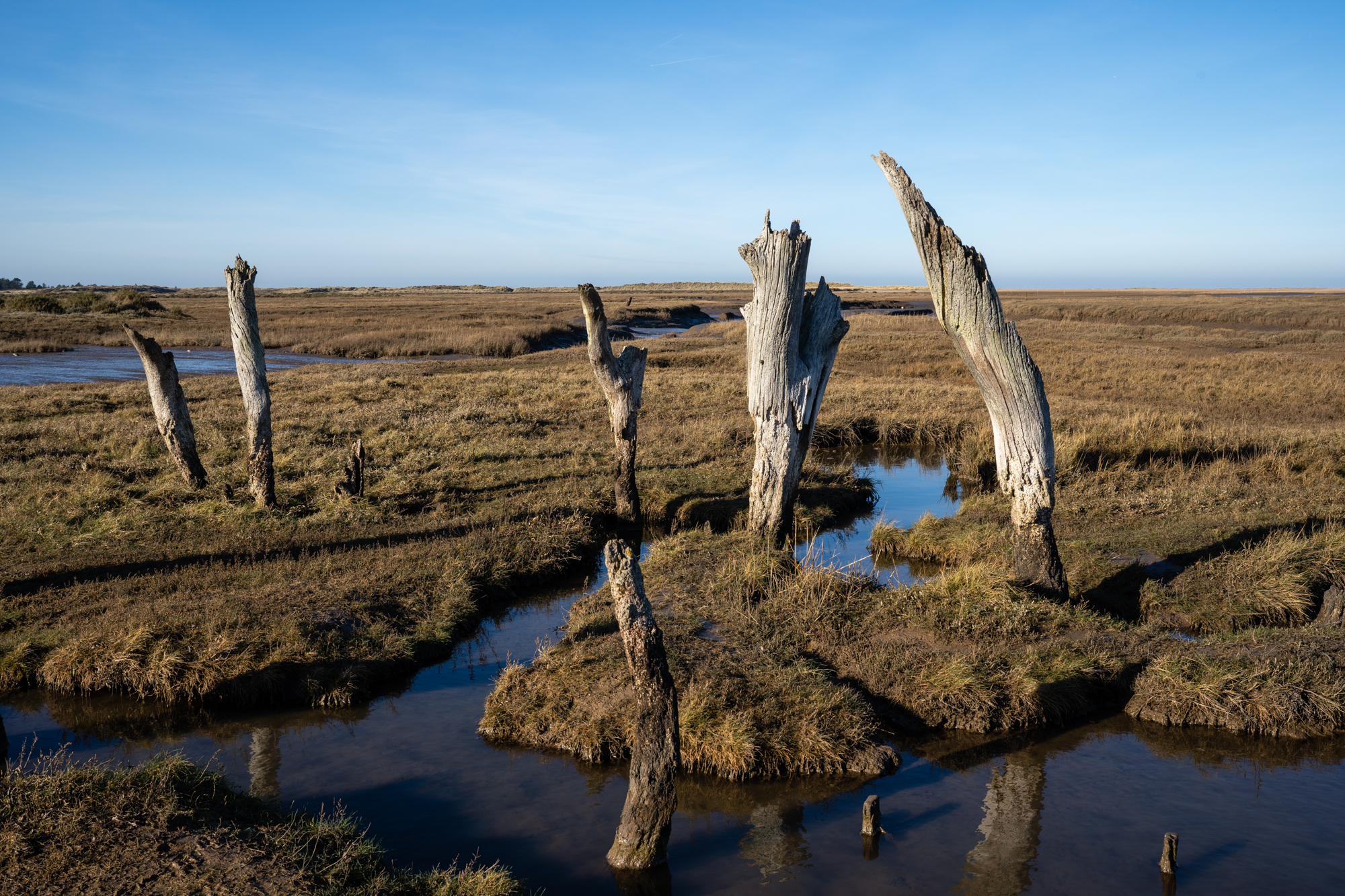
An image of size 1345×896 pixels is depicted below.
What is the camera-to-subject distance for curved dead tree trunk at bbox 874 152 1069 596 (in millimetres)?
9492

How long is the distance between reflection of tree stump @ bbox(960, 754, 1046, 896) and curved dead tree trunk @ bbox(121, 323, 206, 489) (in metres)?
14.6

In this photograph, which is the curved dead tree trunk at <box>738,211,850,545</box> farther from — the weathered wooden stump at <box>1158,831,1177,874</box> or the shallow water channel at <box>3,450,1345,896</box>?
the weathered wooden stump at <box>1158,831,1177,874</box>

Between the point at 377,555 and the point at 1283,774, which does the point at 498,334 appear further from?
the point at 1283,774

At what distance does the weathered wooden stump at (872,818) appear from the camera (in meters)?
6.14

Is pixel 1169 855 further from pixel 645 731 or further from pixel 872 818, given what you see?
pixel 645 731

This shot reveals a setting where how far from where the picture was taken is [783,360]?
40.0ft

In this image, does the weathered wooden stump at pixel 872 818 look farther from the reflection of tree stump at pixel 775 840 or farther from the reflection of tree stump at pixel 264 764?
the reflection of tree stump at pixel 264 764

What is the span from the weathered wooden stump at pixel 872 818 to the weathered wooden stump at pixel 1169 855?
1.92 m

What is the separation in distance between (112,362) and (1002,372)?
147ft

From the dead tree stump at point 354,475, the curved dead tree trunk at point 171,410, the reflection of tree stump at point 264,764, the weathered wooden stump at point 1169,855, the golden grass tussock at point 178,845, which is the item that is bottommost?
the reflection of tree stump at point 264,764

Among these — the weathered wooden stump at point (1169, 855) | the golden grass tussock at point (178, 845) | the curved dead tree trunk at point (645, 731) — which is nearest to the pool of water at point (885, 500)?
the weathered wooden stump at point (1169, 855)

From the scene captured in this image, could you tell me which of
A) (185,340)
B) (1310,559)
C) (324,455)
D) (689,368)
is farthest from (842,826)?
(185,340)

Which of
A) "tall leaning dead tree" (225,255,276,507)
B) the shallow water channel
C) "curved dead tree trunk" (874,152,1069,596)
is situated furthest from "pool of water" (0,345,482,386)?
"curved dead tree trunk" (874,152,1069,596)

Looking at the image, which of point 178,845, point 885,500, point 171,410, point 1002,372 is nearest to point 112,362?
point 171,410
